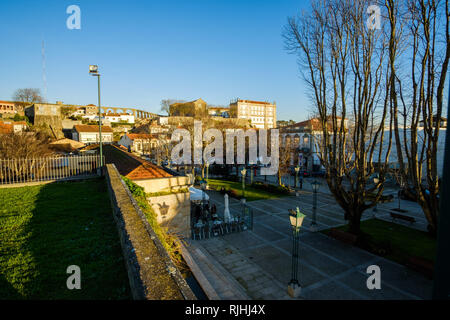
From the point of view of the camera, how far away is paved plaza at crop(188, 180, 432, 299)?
769 cm

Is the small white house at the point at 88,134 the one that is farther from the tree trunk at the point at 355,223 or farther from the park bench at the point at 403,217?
the park bench at the point at 403,217

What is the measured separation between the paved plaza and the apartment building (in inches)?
2932

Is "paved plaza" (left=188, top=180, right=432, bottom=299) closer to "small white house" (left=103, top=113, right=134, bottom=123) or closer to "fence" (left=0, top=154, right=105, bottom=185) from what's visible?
"fence" (left=0, top=154, right=105, bottom=185)

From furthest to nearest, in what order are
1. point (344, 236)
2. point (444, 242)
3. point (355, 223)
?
point (355, 223) → point (344, 236) → point (444, 242)

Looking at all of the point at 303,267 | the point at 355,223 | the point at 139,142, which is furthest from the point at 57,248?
the point at 139,142

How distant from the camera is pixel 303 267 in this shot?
9.13 meters

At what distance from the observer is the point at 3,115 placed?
202ft

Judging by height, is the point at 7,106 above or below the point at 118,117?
above

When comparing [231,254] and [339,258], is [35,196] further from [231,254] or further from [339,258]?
[339,258]

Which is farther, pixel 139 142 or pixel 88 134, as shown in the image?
pixel 88 134

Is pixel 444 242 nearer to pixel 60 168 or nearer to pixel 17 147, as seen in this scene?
pixel 60 168

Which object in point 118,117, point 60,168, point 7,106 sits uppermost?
point 7,106

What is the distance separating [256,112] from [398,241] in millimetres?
82862

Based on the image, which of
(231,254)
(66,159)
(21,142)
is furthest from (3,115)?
(231,254)
